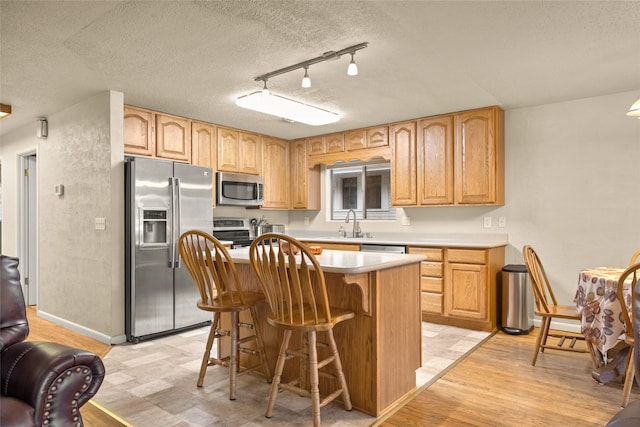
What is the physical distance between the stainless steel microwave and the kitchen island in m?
2.48

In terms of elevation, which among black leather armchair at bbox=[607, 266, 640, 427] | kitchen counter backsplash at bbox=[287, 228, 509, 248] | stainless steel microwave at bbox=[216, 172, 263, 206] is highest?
stainless steel microwave at bbox=[216, 172, 263, 206]

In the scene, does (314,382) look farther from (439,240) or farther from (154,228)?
(439,240)

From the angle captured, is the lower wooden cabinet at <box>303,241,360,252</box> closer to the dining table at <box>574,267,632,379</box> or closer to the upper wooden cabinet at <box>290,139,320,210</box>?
the upper wooden cabinet at <box>290,139,320,210</box>

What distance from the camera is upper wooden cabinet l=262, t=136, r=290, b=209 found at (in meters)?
5.77

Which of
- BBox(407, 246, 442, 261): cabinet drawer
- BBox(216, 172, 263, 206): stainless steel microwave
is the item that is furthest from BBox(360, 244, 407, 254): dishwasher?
BBox(216, 172, 263, 206): stainless steel microwave

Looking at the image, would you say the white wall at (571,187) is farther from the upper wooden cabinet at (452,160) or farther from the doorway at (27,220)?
the doorway at (27,220)

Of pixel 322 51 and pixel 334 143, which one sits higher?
pixel 322 51

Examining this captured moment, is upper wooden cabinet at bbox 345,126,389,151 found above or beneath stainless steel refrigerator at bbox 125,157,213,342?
above

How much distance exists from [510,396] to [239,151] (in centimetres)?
402

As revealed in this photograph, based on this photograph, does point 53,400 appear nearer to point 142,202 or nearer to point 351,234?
point 142,202

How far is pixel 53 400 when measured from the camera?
4.91 feet

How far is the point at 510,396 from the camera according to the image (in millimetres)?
2625

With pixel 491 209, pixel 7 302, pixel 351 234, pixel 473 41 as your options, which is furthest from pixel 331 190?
pixel 7 302

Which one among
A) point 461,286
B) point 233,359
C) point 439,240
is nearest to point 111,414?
point 233,359
